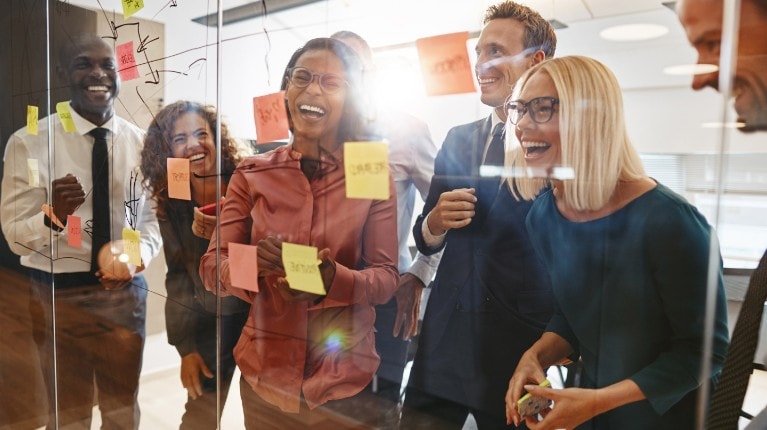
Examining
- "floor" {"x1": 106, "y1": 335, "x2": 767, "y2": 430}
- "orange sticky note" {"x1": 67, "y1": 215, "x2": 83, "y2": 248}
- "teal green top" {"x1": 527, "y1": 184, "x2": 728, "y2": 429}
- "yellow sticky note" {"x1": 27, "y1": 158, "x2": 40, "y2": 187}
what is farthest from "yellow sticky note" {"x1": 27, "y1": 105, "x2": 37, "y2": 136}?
"teal green top" {"x1": 527, "y1": 184, "x2": 728, "y2": 429}

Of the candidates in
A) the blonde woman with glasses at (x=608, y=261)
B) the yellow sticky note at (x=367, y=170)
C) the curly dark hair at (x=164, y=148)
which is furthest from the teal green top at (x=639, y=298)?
the curly dark hair at (x=164, y=148)

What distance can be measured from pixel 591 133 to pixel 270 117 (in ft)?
2.75

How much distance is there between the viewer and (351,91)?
135cm

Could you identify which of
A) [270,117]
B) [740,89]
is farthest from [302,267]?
[740,89]

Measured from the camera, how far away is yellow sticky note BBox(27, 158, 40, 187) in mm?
2441

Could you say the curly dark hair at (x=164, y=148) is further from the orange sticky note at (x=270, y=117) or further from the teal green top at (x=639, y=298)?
the teal green top at (x=639, y=298)

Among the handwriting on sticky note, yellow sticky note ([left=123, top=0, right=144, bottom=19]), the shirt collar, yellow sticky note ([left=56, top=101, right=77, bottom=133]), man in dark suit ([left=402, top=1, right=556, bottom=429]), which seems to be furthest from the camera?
the handwriting on sticky note

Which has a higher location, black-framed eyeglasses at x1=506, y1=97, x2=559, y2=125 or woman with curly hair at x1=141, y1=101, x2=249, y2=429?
black-framed eyeglasses at x1=506, y1=97, x2=559, y2=125

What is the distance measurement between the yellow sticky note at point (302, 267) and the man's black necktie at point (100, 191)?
993 millimetres

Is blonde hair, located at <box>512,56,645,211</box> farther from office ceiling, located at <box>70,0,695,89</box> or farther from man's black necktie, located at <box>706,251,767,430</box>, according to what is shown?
man's black necktie, located at <box>706,251,767,430</box>

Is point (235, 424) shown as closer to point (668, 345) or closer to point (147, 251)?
point (147, 251)

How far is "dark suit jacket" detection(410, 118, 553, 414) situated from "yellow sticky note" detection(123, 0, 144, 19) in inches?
49.6

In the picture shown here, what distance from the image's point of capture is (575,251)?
3.30 ft

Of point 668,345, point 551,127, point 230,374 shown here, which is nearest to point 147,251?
point 230,374
